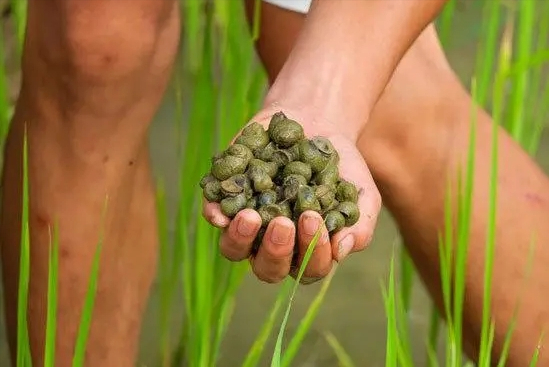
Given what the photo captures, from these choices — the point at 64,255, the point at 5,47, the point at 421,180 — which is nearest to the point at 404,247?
the point at 421,180

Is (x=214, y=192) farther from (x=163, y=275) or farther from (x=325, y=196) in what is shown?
(x=163, y=275)

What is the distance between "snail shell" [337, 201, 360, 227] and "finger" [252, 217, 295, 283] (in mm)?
59

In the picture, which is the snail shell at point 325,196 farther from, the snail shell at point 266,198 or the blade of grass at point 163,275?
the blade of grass at point 163,275

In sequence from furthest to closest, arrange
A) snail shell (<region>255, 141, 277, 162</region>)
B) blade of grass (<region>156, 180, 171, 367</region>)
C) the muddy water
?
the muddy water → blade of grass (<region>156, 180, 171, 367</region>) → snail shell (<region>255, 141, 277, 162</region>)

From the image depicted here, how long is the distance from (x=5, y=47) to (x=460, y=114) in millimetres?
1160

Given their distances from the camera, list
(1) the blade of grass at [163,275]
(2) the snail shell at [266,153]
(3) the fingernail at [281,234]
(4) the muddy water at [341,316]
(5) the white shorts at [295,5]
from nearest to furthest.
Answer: (3) the fingernail at [281,234]
(2) the snail shell at [266,153]
(5) the white shorts at [295,5]
(1) the blade of grass at [163,275]
(4) the muddy water at [341,316]

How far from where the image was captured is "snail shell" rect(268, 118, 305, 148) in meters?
0.98

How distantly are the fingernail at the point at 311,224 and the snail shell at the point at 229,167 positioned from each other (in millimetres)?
96

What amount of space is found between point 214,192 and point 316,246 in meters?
0.11

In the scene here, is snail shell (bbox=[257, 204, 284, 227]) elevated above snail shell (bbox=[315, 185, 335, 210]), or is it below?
below

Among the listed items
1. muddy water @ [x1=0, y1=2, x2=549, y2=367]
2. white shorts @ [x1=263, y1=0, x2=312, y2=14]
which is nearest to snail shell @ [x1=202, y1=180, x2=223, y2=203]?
white shorts @ [x1=263, y1=0, x2=312, y2=14]

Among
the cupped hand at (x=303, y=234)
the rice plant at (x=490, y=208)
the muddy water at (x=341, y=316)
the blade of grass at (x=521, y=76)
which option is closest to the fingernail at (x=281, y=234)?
the cupped hand at (x=303, y=234)

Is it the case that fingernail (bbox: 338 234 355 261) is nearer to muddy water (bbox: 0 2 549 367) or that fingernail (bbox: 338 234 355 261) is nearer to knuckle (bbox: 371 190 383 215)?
knuckle (bbox: 371 190 383 215)

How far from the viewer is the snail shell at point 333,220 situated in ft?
3.04
